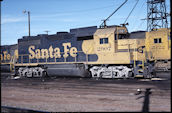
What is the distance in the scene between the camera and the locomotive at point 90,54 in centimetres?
1554

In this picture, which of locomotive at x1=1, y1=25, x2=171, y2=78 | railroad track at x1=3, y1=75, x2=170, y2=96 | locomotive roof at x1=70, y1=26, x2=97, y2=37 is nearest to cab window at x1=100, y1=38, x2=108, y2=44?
locomotive at x1=1, y1=25, x2=171, y2=78

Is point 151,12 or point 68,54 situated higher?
point 151,12

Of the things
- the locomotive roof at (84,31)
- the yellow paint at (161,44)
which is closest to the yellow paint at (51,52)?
the locomotive roof at (84,31)

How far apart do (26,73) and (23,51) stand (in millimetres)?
2114

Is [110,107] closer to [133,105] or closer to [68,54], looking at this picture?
[133,105]

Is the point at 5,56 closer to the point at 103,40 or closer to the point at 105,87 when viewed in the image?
the point at 103,40

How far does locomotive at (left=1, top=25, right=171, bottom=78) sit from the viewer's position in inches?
612

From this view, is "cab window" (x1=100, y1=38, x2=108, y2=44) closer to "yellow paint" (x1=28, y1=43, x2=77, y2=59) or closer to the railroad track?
"yellow paint" (x1=28, y1=43, x2=77, y2=59)

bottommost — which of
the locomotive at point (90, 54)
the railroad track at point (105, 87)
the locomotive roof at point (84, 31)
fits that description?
the railroad track at point (105, 87)

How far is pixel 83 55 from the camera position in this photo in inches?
669

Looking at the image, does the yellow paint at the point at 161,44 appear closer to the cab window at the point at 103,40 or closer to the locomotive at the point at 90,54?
the locomotive at the point at 90,54

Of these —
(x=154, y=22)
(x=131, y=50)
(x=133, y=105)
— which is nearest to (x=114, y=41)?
(x=131, y=50)

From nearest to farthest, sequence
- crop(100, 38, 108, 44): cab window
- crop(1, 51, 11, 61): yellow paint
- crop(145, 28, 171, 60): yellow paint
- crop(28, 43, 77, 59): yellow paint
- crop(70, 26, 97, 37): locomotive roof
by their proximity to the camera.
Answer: crop(100, 38, 108, 44): cab window
crop(70, 26, 97, 37): locomotive roof
crop(28, 43, 77, 59): yellow paint
crop(145, 28, 171, 60): yellow paint
crop(1, 51, 11, 61): yellow paint

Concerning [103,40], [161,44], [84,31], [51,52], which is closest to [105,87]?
[103,40]
